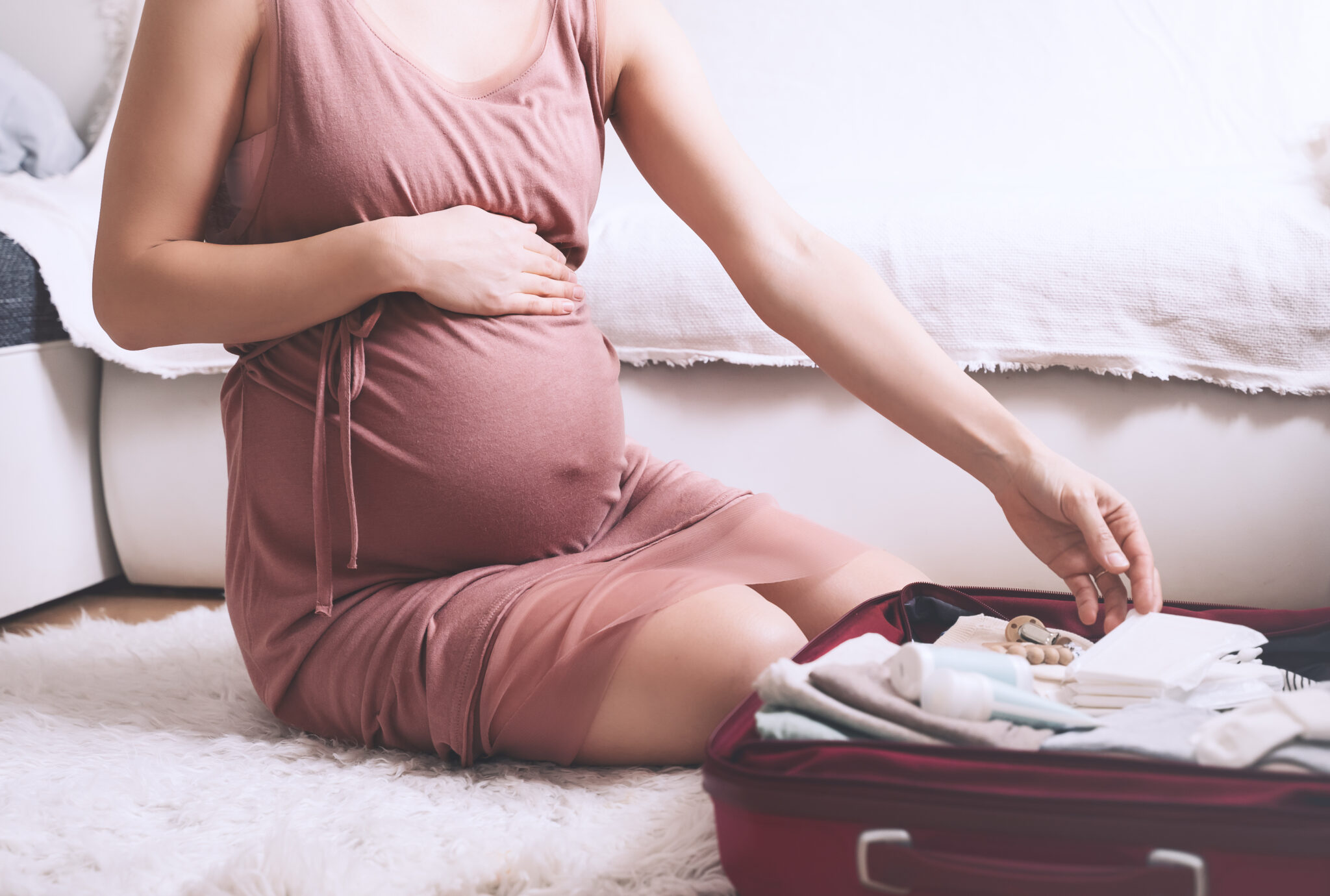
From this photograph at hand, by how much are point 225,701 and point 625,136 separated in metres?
0.69

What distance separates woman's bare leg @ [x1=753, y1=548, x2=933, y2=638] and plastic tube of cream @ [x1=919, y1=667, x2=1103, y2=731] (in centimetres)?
31

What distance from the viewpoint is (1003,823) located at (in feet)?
1.61

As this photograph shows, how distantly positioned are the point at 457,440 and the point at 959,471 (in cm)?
65

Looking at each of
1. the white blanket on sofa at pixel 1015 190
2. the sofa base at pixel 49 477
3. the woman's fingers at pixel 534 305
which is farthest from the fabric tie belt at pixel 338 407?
the sofa base at pixel 49 477

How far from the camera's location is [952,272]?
3.83ft

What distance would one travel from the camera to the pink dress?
2.54 feet

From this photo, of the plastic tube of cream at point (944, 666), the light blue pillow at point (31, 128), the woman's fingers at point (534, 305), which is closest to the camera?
the plastic tube of cream at point (944, 666)

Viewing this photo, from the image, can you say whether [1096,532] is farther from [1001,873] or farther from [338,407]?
[338,407]

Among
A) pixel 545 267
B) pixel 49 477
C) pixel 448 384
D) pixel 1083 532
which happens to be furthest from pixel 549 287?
pixel 49 477

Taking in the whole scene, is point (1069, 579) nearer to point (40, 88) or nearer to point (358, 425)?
point (358, 425)

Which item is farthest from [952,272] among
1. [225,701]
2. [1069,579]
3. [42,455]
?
[42,455]

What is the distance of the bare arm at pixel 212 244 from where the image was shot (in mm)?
764

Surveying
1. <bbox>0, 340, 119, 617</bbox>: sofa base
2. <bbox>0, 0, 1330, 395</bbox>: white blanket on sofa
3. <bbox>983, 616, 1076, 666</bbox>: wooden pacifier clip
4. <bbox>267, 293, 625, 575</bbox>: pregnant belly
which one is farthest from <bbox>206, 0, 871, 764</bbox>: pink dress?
<bbox>0, 340, 119, 617</bbox>: sofa base

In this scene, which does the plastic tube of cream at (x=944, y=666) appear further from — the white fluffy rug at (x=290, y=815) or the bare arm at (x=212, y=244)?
the bare arm at (x=212, y=244)
